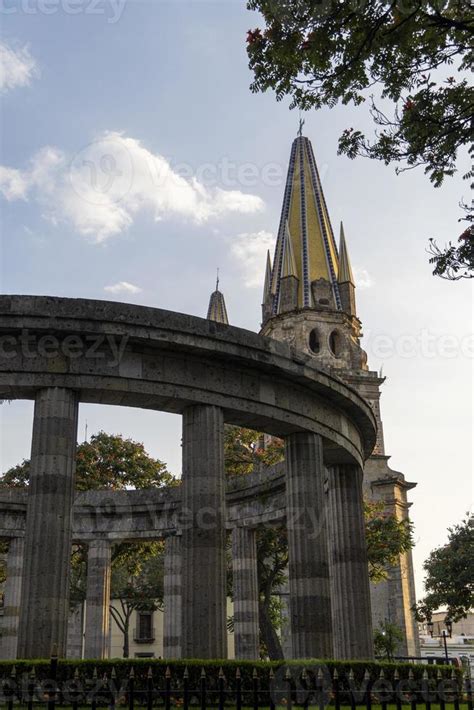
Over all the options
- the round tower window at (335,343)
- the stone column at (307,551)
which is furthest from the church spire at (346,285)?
the stone column at (307,551)

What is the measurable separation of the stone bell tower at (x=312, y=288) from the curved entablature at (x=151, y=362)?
5550 cm

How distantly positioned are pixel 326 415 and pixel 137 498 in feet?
46.9

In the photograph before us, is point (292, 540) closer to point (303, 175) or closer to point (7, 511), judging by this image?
point (7, 511)

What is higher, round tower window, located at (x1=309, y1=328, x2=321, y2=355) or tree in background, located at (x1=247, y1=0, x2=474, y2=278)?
round tower window, located at (x1=309, y1=328, x2=321, y2=355)

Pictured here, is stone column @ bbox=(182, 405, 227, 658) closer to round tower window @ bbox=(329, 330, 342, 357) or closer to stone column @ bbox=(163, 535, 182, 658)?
stone column @ bbox=(163, 535, 182, 658)

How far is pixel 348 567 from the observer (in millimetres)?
25406

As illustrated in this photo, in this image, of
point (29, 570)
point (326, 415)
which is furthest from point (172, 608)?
point (29, 570)

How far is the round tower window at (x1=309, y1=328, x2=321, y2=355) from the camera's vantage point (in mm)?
84062

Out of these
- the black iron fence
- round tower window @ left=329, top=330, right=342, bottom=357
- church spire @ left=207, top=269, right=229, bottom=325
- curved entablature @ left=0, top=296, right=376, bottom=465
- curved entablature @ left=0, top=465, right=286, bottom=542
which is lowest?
the black iron fence

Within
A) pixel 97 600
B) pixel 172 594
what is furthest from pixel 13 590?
pixel 172 594

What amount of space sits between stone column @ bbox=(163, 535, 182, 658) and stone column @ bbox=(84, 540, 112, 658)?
2.72 m

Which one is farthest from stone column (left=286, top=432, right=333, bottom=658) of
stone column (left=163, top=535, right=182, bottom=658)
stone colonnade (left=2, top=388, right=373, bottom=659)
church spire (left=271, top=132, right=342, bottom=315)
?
church spire (left=271, top=132, right=342, bottom=315)

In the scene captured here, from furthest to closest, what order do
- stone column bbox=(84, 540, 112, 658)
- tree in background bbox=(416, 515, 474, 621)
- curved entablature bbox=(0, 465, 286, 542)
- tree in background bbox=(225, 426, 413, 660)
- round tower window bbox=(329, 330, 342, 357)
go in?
round tower window bbox=(329, 330, 342, 357), tree in background bbox=(416, 515, 474, 621), tree in background bbox=(225, 426, 413, 660), stone column bbox=(84, 540, 112, 658), curved entablature bbox=(0, 465, 286, 542)

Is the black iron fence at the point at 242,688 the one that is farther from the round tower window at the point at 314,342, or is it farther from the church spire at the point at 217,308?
the church spire at the point at 217,308
